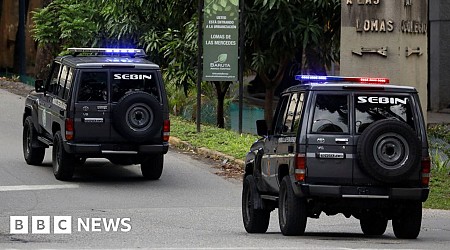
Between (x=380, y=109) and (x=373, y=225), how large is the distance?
214cm

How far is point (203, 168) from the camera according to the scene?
22891 mm

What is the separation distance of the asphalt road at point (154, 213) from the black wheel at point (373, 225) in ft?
0.45

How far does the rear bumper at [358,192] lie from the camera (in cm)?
1364

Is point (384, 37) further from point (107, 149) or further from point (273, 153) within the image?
point (273, 153)

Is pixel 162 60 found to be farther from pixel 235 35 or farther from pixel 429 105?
pixel 429 105

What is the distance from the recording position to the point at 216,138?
26078mm

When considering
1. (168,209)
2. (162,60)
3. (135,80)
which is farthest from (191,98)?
(168,209)

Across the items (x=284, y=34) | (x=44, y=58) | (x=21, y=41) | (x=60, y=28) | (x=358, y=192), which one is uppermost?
(x=60, y=28)

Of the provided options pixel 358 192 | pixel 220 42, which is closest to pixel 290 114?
pixel 358 192

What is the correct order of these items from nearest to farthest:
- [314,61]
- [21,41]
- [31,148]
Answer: [31,148] → [314,61] → [21,41]

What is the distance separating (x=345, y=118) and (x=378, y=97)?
1.47ft

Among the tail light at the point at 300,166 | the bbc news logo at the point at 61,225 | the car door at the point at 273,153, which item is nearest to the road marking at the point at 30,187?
the bbc news logo at the point at 61,225

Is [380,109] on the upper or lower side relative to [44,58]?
lower

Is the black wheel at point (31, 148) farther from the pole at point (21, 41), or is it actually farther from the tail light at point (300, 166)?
the pole at point (21, 41)
